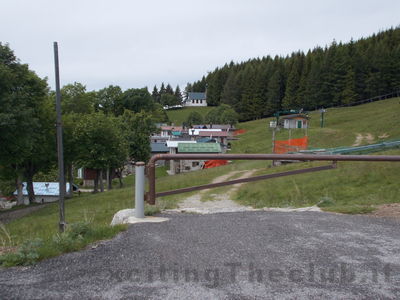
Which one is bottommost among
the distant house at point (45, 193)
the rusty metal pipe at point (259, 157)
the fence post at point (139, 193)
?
the distant house at point (45, 193)

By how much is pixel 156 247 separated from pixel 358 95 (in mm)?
100969

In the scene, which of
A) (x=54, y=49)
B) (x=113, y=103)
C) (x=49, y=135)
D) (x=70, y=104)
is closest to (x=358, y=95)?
(x=113, y=103)

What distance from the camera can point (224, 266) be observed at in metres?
3.81

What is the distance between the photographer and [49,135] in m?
32.8

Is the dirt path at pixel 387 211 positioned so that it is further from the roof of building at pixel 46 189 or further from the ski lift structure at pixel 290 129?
the roof of building at pixel 46 189

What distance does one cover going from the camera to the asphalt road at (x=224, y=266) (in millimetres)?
3246

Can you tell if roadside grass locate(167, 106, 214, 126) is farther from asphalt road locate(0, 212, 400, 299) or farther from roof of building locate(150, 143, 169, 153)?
asphalt road locate(0, 212, 400, 299)

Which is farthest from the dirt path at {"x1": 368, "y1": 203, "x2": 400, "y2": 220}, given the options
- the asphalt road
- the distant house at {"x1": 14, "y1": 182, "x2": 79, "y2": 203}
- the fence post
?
the distant house at {"x1": 14, "y1": 182, "x2": 79, "y2": 203}

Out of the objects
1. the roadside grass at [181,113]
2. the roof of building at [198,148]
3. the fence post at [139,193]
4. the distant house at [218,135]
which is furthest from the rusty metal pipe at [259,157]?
the roadside grass at [181,113]

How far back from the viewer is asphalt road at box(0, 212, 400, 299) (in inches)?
128

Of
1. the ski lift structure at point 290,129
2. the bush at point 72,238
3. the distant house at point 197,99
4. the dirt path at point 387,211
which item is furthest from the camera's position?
the distant house at point 197,99

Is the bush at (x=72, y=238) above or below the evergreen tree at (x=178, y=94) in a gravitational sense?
below

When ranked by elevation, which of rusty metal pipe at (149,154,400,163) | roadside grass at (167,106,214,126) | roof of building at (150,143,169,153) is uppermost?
roadside grass at (167,106,214,126)

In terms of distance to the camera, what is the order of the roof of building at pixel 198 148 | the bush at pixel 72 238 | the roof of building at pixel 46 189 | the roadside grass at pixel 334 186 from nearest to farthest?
1. the bush at pixel 72 238
2. the roadside grass at pixel 334 186
3. the roof of building at pixel 46 189
4. the roof of building at pixel 198 148
